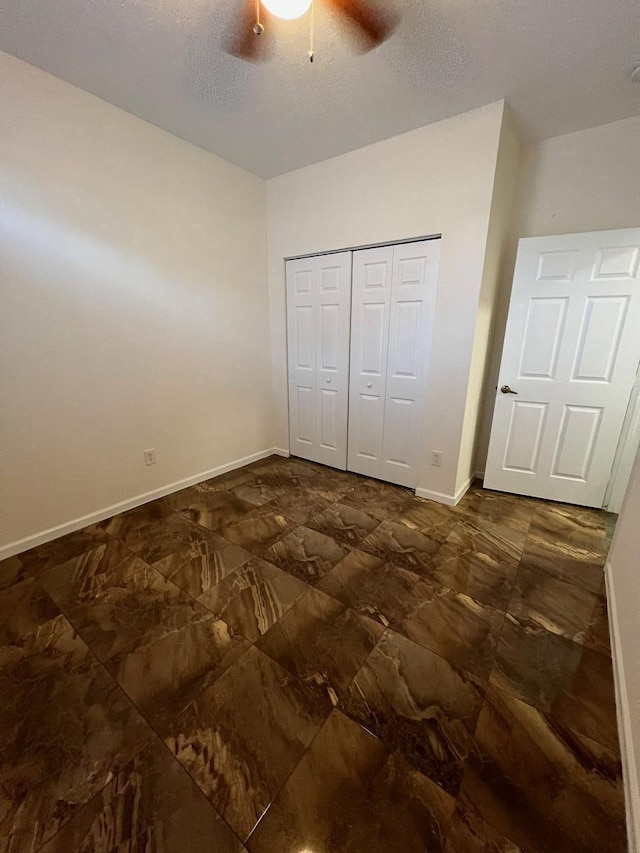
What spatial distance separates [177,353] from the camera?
2521 millimetres

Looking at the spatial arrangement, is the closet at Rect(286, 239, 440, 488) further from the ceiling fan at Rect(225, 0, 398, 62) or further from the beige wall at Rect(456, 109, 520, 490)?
the ceiling fan at Rect(225, 0, 398, 62)

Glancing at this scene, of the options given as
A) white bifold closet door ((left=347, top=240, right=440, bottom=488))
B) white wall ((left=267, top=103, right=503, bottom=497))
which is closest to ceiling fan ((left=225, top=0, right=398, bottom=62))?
white wall ((left=267, top=103, right=503, bottom=497))

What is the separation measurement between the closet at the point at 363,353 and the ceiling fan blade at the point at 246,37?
49.9 inches

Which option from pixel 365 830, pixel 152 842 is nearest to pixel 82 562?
pixel 152 842

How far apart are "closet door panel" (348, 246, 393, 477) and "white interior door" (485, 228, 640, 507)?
0.92 m

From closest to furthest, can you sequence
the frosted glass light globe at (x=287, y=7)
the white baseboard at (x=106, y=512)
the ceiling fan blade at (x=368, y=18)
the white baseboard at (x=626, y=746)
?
the white baseboard at (x=626, y=746), the frosted glass light globe at (x=287, y=7), the ceiling fan blade at (x=368, y=18), the white baseboard at (x=106, y=512)

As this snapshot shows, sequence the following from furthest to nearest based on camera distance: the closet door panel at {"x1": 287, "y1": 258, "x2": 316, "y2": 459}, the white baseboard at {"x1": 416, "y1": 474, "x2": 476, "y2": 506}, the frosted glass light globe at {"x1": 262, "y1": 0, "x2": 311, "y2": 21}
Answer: the closet door panel at {"x1": 287, "y1": 258, "x2": 316, "y2": 459} < the white baseboard at {"x1": 416, "y1": 474, "x2": 476, "y2": 506} < the frosted glass light globe at {"x1": 262, "y1": 0, "x2": 311, "y2": 21}

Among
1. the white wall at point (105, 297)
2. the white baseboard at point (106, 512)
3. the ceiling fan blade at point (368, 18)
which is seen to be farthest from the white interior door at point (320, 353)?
the ceiling fan blade at point (368, 18)

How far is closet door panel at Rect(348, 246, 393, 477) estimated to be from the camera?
100 inches

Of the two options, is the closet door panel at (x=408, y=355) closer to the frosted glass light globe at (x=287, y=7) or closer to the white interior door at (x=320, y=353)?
the white interior door at (x=320, y=353)

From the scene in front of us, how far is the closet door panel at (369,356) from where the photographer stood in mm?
2541

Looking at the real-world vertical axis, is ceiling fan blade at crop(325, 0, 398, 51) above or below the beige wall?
above

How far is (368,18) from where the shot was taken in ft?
4.53

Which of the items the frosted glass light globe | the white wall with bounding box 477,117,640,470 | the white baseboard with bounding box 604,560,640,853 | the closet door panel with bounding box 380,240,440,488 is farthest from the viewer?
the closet door panel with bounding box 380,240,440,488
